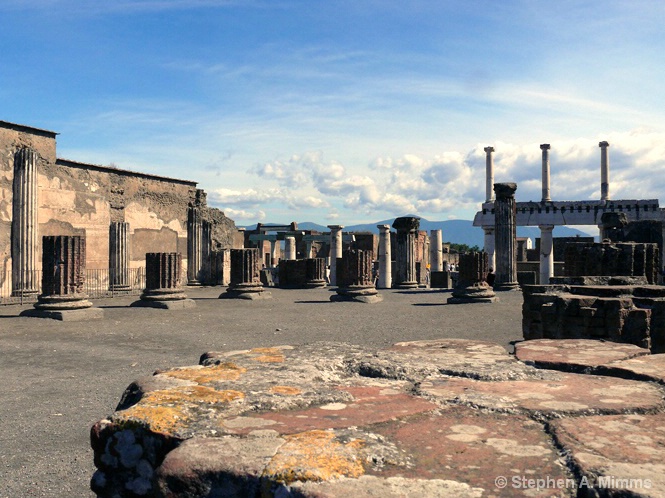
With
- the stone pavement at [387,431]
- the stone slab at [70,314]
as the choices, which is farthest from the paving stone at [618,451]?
the stone slab at [70,314]

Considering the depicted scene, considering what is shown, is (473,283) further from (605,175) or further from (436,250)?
(605,175)

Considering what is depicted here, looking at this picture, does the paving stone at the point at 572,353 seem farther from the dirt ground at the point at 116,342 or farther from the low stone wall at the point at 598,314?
the low stone wall at the point at 598,314

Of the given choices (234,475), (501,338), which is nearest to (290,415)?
(234,475)

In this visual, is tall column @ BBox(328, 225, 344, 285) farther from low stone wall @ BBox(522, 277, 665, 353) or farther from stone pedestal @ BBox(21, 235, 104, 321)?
low stone wall @ BBox(522, 277, 665, 353)

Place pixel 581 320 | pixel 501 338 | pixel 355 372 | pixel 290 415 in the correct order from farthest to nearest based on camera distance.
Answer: pixel 501 338
pixel 581 320
pixel 355 372
pixel 290 415

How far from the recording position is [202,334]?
955cm

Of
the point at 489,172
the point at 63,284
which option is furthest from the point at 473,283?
the point at 489,172

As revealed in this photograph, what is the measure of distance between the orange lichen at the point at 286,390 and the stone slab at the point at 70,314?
10.5m

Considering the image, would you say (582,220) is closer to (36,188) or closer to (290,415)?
(36,188)

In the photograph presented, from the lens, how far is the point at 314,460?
5.49 feet

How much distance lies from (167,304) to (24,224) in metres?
5.55

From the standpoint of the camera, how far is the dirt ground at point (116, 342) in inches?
152

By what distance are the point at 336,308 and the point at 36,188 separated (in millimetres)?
9610

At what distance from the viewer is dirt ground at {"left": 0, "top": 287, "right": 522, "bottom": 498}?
386 cm
